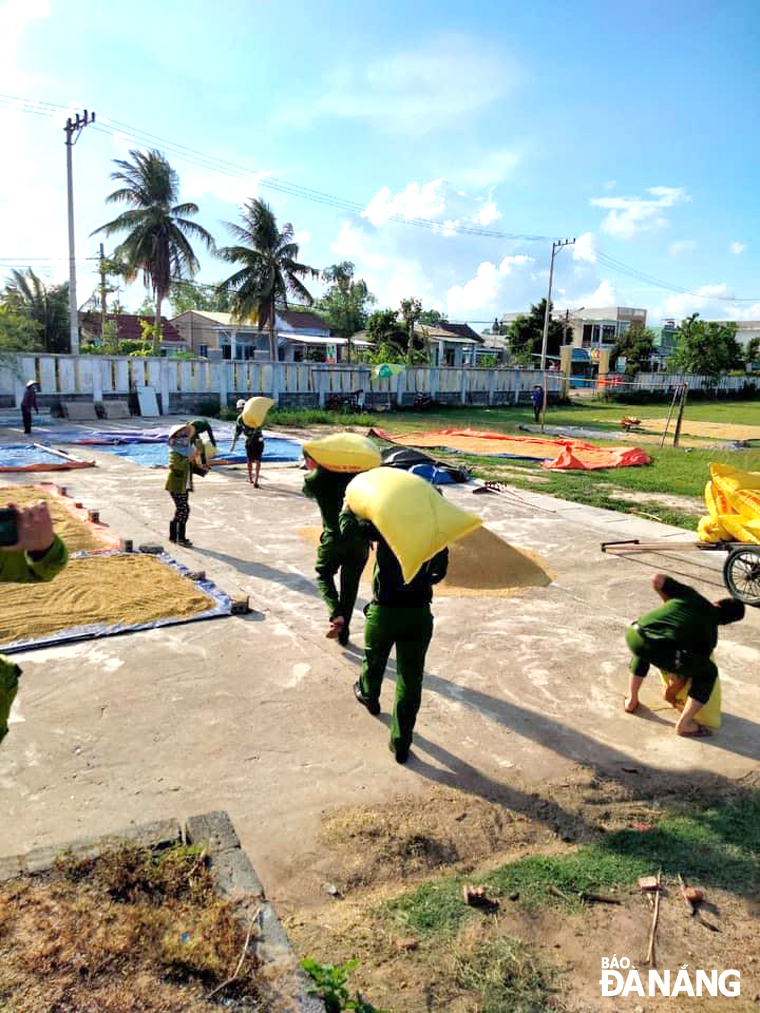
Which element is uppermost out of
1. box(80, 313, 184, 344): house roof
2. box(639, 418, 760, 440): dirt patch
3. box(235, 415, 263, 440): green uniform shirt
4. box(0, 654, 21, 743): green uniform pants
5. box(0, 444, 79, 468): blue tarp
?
box(80, 313, 184, 344): house roof

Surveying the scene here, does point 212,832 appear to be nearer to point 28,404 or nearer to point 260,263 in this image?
point 28,404

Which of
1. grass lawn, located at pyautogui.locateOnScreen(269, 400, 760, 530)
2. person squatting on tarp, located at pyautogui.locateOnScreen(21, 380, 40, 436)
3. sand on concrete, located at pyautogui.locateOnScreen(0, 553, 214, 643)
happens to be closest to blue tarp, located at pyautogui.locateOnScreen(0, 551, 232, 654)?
sand on concrete, located at pyautogui.locateOnScreen(0, 553, 214, 643)

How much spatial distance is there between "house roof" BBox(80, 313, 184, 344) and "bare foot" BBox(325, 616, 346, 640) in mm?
43146

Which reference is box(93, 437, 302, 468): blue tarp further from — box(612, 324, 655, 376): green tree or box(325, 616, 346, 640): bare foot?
box(612, 324, 655, 376): green tree

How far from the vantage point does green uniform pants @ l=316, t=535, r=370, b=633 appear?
605cm

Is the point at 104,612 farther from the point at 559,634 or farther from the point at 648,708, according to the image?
the point at 648,708

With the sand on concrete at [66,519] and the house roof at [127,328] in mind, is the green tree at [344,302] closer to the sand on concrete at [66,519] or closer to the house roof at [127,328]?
the house roof at [127,328]

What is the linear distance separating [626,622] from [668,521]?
5.21 m

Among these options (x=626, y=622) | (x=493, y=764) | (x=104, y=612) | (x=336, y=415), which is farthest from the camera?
(x=336, y=415)

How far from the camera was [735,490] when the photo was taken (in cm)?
809

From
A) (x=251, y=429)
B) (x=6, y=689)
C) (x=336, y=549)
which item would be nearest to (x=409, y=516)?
(x=336, y=549)

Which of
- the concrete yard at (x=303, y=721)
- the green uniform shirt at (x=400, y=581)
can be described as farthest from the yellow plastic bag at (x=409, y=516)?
the concrete yard at (x=303, y=721)

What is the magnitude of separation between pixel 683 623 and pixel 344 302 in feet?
194

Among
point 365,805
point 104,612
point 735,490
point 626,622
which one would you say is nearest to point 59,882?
point 365,805
